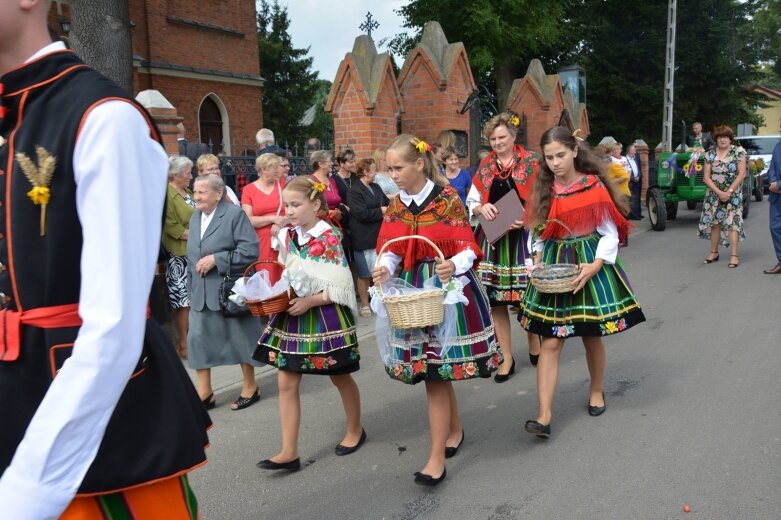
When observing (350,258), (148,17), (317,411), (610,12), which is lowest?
(317,411)

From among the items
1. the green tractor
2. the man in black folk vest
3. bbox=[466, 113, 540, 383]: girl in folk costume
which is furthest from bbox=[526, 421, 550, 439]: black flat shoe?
the green tractor

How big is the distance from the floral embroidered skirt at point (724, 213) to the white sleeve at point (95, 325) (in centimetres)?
1038

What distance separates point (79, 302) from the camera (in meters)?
1.38

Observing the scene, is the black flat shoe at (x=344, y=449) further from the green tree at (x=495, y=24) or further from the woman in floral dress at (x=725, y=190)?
the green tree at (x=495, y=24)

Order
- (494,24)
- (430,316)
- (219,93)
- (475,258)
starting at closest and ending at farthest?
(430,316)
(475,258)
(219,93)
(494,24)

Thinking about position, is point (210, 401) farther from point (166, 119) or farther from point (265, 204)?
point (166, 119)

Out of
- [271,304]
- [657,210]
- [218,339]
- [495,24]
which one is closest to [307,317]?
[271,304]

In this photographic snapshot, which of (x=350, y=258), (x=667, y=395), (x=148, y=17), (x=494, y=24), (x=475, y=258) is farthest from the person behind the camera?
(x=494, y=24)

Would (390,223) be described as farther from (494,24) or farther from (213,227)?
(494,24)

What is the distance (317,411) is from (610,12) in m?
29.1

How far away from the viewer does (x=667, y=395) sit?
5.02m

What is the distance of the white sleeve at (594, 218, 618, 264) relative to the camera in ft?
14.1

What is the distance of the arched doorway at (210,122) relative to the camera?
22.0 m

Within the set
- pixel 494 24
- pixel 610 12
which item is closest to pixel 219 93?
pixel 494 24
